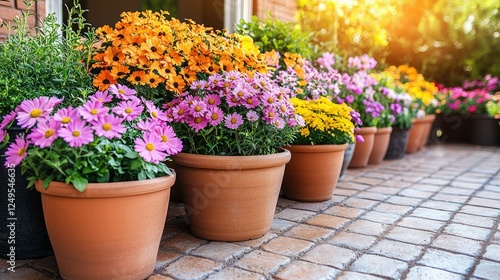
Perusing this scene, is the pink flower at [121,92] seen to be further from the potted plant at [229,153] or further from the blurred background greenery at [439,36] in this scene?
the blurred background greenery at [439,36]

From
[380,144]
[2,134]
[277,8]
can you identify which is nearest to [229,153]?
[2,134]

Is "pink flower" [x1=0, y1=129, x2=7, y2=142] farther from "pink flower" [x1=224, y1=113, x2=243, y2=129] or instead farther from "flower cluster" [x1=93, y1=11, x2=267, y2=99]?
"pink flower" [x1=224, y1=113, x2=243, y2=129]

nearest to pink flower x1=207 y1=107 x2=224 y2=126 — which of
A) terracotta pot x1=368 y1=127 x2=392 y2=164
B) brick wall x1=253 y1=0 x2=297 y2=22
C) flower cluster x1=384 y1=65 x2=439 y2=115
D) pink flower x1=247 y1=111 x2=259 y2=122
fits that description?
pink flower x1=247 y1=111 x2=259 y2=122

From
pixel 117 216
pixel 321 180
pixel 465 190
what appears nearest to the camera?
pixel 117 216

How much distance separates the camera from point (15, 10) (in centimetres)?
262

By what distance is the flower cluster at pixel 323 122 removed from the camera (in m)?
3.02

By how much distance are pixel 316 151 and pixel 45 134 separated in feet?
5.93

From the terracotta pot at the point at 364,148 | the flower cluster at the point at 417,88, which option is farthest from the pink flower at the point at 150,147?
the flower cluster at the point at 417,88

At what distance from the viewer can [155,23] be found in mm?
2391

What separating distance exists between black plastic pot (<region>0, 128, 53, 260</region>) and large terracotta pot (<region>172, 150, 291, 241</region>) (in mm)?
679

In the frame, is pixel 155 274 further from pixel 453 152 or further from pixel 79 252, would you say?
pixel 453 152

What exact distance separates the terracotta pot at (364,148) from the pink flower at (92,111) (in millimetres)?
2720

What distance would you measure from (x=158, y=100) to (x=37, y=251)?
907mm

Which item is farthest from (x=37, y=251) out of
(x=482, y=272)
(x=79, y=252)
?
(x=482, y=272)
